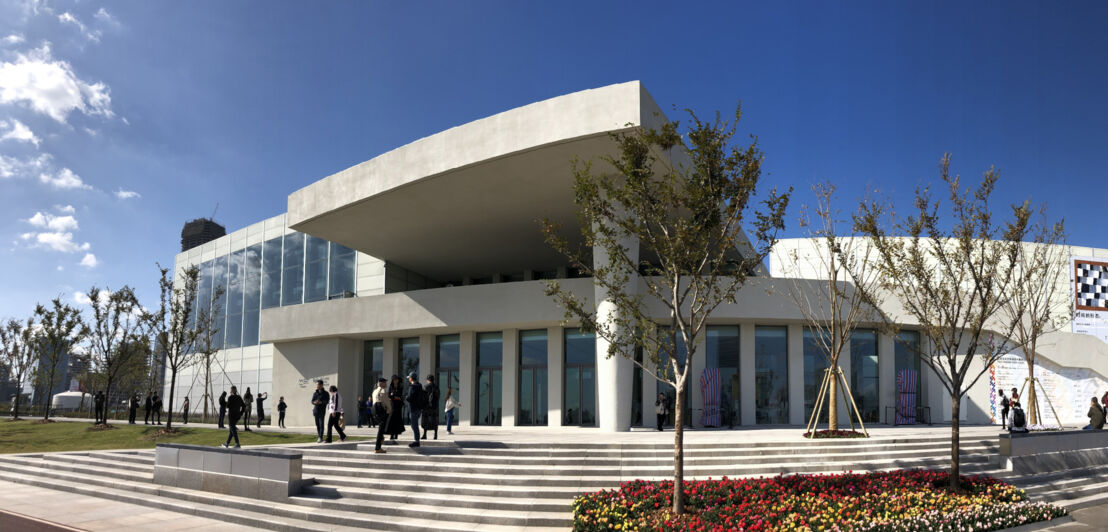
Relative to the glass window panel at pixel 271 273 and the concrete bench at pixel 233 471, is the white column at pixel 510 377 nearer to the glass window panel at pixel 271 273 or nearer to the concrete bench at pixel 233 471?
the concrete bench at pixel 233 471

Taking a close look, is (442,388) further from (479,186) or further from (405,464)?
(405,464)

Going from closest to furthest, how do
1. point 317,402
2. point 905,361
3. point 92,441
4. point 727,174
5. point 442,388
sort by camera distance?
point 727,174 < point 317,402 < point 92,441 < point 905,361 < point 442,388

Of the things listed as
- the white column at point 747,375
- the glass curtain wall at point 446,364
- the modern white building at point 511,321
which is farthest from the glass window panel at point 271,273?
the white column at point 747,375

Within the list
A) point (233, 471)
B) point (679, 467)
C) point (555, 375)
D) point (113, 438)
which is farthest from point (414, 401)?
point (113, 438)

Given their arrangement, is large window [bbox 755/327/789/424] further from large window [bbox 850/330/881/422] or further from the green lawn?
the green lawn

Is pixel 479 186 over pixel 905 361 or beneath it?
over

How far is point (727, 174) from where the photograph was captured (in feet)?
34.6

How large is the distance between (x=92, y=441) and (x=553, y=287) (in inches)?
799

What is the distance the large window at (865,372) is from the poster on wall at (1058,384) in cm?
561

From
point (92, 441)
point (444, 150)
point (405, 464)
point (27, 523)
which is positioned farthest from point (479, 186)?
point (92, 441)

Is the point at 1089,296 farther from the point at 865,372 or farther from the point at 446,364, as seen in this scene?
the point at 446,364

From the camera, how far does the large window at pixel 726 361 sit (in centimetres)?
2403

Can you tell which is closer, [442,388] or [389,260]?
[442,388]

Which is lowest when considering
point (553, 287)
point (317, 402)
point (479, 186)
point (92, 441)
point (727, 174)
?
point (92, 441)
